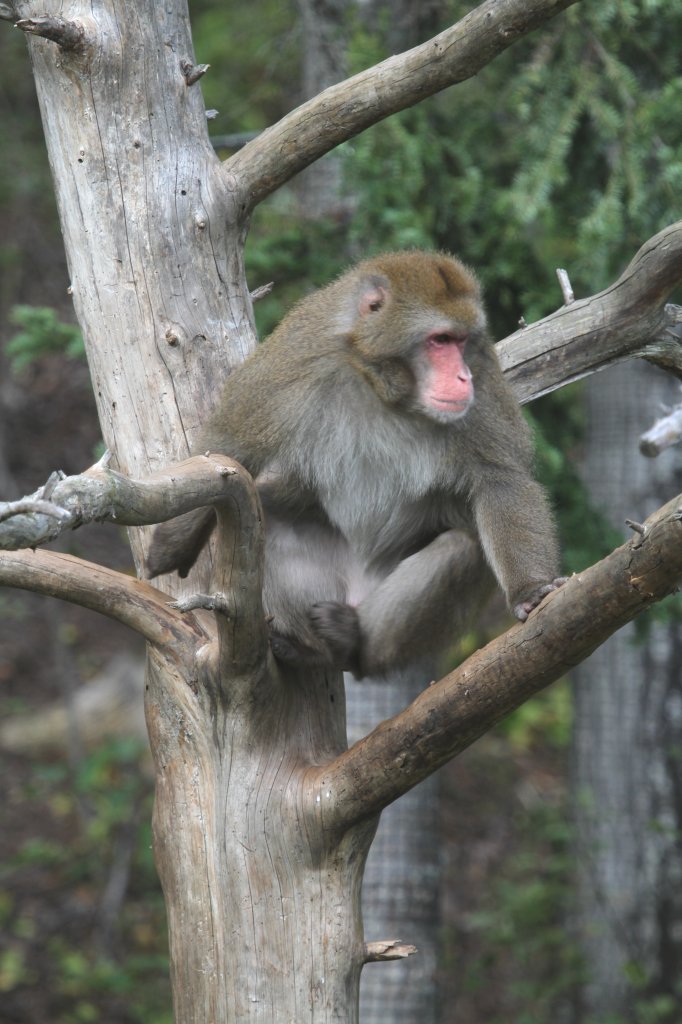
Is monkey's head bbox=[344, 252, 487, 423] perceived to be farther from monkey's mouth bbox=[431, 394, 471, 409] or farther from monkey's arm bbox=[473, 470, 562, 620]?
monkey's arm bbox=[473, 470, 562, 620]

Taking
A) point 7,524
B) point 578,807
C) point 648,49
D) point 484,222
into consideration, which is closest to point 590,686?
point 578,807

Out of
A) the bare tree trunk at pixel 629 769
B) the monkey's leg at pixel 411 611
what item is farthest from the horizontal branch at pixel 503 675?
the bare tree trunk at pixel 629 769

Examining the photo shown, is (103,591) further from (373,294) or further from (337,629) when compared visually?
(373,294)

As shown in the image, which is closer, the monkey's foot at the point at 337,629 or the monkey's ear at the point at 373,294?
the monkey's ear at the point at 373,294

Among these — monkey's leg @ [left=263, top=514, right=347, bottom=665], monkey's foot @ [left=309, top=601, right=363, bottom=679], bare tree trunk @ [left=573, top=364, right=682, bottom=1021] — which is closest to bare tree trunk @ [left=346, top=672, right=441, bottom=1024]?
bare tree trunk @ [left=573, top=364, right=682, bottom=1021]

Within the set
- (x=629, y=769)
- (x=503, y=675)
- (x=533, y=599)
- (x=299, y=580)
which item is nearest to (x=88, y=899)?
(x=629, y=769)

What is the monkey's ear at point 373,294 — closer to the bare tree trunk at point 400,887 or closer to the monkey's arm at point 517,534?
the monkey's arm at point 517,534

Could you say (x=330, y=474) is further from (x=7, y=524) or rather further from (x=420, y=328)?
(x=7, y=524)

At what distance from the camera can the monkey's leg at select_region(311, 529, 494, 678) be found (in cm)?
376

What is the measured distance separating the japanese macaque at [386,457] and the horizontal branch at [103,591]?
0.19 metres

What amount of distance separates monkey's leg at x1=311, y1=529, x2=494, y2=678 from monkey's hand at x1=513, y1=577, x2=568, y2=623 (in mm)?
358

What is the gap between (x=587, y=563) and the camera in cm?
527

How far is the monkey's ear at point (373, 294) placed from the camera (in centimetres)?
371

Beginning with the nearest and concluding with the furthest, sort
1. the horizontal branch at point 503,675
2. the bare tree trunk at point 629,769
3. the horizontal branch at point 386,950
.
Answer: the horizontal branch at point 503,675 → the horizontal branch at point 386,950 → the bare tree trunk at point 629,769
